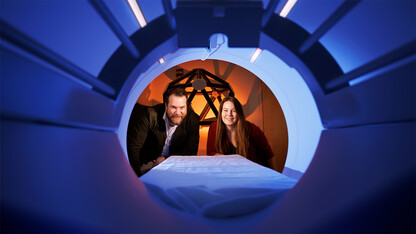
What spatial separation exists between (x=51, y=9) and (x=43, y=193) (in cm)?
36

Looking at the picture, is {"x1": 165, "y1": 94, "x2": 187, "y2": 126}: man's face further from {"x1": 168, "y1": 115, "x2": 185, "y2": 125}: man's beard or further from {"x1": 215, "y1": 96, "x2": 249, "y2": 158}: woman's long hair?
{"x1": 215, "y1": 96, "x2": 249, "y2": 158}: woman's long hair

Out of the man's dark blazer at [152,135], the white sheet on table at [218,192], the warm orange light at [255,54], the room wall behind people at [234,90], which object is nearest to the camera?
the white sheet on table at [218,192]

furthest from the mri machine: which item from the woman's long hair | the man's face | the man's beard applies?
the man's beard

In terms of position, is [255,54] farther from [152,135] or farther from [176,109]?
Result: [152,135]

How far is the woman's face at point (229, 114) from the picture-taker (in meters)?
2.59

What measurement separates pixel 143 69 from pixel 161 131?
6.73 ft

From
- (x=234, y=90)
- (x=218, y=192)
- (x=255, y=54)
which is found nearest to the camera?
(x=218, y=192)

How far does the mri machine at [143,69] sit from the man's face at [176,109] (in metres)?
2.01

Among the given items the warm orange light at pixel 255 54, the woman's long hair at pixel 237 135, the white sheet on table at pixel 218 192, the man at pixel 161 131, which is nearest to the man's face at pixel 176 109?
the man at pixel 161 131

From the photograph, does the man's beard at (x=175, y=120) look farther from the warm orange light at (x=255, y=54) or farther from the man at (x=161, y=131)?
the warm orange light at (x=255, y=54)

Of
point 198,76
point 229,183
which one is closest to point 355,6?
point 229,183

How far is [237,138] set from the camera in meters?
2.61

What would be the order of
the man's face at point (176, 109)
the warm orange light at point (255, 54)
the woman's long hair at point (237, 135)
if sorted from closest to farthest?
the warm orange light at point (255, 54) → the woman's long hair at point (237, 135) → the man's face at point (176, 109)

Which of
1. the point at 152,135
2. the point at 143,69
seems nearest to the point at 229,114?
the point at 152,135
